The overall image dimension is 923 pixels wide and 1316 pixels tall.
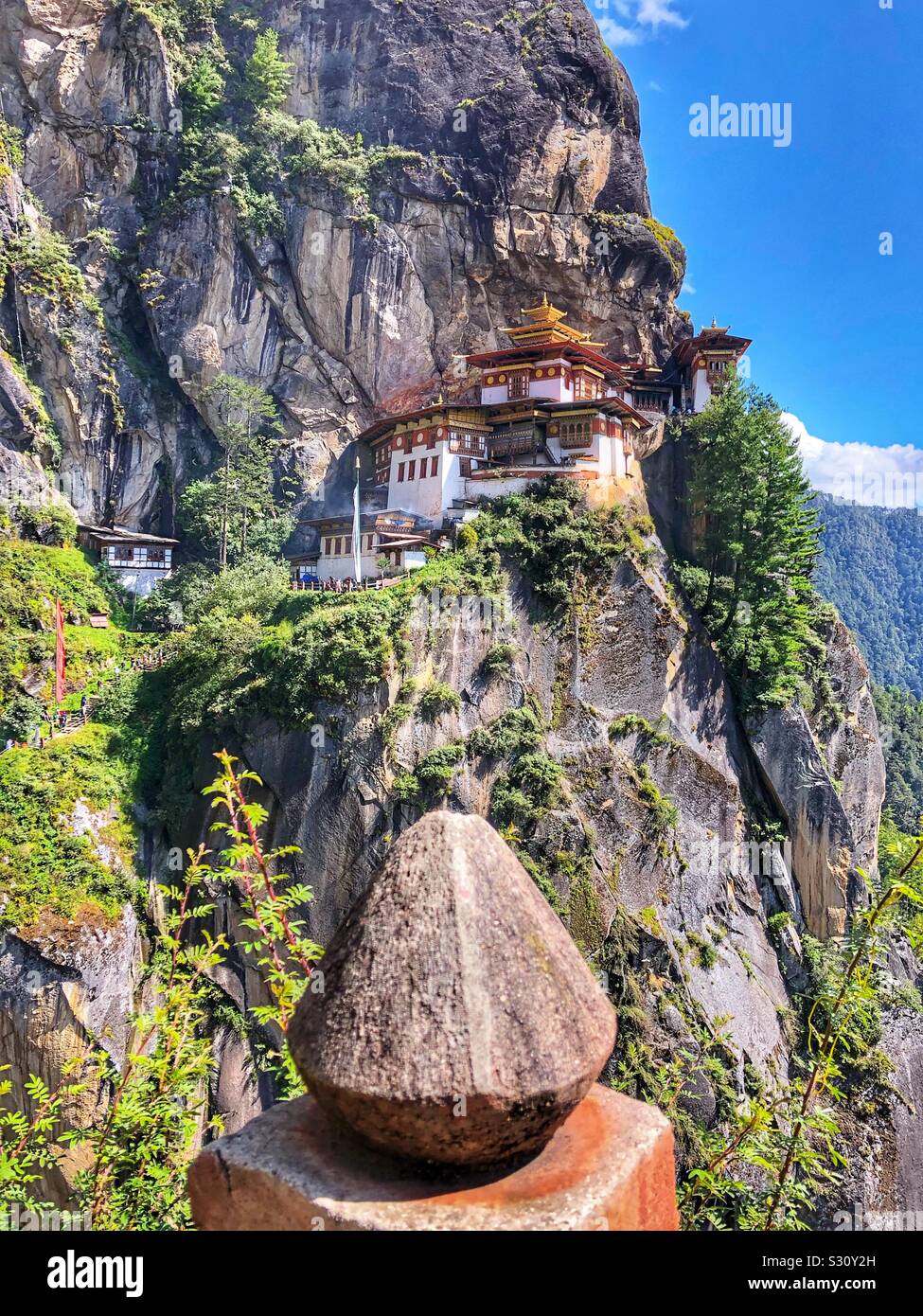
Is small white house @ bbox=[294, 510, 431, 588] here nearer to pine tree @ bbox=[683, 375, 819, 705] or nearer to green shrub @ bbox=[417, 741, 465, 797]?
green shrub @ bbox=[417, 741, 465, 797]

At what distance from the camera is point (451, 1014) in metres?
3.15

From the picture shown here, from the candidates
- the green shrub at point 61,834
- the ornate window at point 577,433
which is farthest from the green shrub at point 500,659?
the green shrub at point 61,834

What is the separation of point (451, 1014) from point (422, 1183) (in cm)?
58

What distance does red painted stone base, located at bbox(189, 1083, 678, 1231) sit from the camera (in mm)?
2816

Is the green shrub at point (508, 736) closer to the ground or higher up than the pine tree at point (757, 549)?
closer to the ground

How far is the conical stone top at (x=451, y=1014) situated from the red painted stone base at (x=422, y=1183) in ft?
Result: 0.33

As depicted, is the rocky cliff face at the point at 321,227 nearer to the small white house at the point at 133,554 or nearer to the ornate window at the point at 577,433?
the small white house at the point at 133,554

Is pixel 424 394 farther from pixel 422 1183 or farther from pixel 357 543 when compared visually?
pixel 422 1183

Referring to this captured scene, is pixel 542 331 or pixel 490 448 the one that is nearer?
pixel 490 448

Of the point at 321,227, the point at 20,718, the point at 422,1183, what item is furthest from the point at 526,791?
the point at 321,227

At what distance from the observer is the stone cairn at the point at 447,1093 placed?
295 centimetres

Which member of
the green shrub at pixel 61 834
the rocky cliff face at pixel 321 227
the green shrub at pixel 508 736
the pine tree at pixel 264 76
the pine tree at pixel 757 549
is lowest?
the green shrub at pixel 61 834

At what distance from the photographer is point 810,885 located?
2855 centimetres

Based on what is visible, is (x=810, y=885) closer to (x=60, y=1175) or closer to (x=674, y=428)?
(x=674, y=428)
